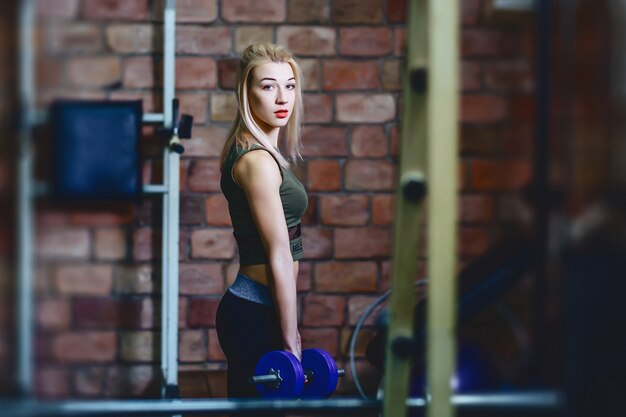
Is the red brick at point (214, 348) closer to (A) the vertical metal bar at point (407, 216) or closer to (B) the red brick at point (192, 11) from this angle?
(B) the red brick at point (192, 11)

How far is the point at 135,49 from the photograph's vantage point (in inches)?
94.7

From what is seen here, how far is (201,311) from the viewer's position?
2.46 meters

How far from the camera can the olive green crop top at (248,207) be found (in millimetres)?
1894

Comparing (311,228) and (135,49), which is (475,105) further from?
(135,49)

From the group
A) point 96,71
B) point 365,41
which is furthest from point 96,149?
point 365,41

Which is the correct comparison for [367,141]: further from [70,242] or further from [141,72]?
[70,242]

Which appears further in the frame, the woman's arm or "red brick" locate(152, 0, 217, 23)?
"red brick" locate(152, 0, 217, 23)

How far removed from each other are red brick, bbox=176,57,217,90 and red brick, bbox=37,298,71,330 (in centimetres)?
67

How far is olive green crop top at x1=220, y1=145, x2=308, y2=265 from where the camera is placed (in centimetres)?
189

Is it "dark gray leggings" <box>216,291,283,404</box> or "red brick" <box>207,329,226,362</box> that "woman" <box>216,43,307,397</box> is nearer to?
"dark gray leggings" <box>216,291,283,404</box>

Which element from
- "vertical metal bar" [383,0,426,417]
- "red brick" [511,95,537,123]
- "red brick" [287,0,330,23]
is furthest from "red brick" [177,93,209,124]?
"vertical metal bar" [383,0,426,417]

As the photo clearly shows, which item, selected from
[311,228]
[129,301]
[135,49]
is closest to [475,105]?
[311,228]

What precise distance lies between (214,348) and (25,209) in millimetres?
656

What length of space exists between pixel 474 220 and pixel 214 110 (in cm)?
78
